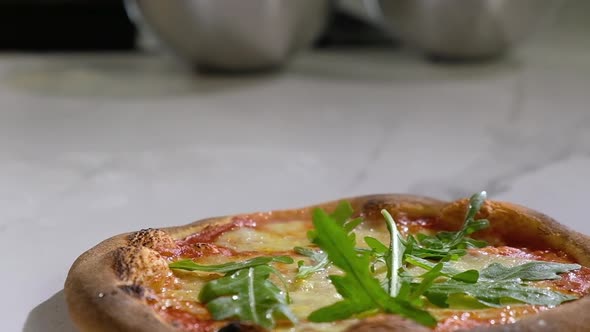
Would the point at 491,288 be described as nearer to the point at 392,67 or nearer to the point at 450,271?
the point at 450,271

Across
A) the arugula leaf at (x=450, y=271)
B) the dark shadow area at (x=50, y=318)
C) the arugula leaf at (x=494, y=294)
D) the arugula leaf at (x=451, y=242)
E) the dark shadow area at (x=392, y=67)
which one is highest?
the dark shadow area at (x=392, y=67)

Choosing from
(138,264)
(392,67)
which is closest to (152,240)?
(138,264)

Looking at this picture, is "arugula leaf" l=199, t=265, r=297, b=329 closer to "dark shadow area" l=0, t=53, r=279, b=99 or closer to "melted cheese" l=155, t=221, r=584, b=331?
"melted cheese" l=155, t=221, r=584, b=331

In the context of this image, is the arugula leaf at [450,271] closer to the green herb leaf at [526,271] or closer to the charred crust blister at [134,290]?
the green herb leaf at [526,271]

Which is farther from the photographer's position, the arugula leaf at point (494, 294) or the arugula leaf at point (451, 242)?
the arugula leaf at point (451, 242)

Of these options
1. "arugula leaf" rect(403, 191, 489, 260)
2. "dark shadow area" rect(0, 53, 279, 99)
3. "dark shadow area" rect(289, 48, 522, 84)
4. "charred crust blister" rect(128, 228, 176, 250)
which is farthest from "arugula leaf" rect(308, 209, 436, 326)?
"dark shadow area" rect(289, 48, 522, 84)

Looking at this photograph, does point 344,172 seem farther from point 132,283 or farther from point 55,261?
point 132,283

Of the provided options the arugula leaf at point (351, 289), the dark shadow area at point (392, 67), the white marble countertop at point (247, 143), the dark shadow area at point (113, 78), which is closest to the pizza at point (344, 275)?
the arugula leaf at point (351, 289)
